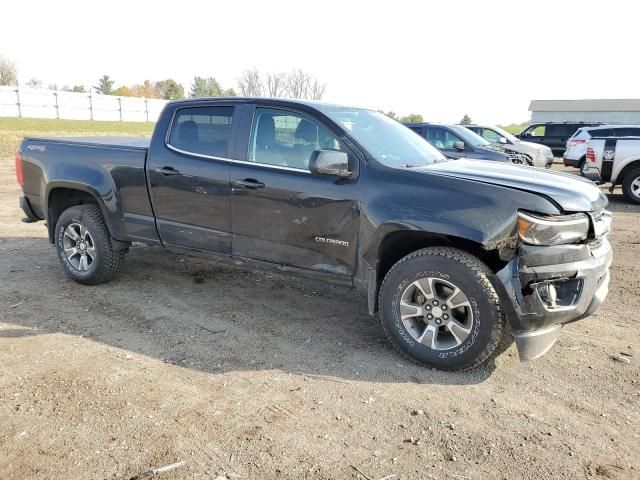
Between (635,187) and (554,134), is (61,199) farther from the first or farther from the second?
(554,134)

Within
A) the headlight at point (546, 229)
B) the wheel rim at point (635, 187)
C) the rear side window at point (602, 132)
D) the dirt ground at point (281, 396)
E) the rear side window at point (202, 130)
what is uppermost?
the rear side window at point (602, 132)

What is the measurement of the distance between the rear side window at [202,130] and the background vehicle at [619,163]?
31.2 ft

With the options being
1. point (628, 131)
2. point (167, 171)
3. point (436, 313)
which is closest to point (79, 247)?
point (167, 171)

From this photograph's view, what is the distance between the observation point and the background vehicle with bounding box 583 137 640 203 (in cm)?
1098

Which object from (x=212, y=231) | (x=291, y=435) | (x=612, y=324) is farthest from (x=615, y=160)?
(x=291, y=435)

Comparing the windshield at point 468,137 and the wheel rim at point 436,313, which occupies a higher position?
the windshield at point 468,137

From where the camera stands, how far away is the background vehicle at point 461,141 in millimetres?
10984

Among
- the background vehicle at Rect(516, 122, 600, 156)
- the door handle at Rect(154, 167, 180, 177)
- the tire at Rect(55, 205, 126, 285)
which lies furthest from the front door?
the background vehicle at Rect(516, 122, 600, 156)

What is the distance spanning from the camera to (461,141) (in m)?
11.6

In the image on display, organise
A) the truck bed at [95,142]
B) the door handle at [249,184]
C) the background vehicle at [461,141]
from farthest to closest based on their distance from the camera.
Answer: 1. the background vehicle at [461,141]
2. the truck bed at [95,142]
3. the door handle at [249,184]

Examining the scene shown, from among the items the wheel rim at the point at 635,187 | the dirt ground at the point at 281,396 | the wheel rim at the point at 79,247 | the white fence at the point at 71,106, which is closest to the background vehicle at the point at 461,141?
the wheel rim at the point at 635,187

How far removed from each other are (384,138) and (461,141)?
25.4 feet

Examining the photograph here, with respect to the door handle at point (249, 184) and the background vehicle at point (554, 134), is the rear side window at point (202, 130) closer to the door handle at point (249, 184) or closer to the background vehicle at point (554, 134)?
the door handle at point (249, 184)

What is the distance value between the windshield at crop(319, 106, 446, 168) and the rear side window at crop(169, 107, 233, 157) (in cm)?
94
